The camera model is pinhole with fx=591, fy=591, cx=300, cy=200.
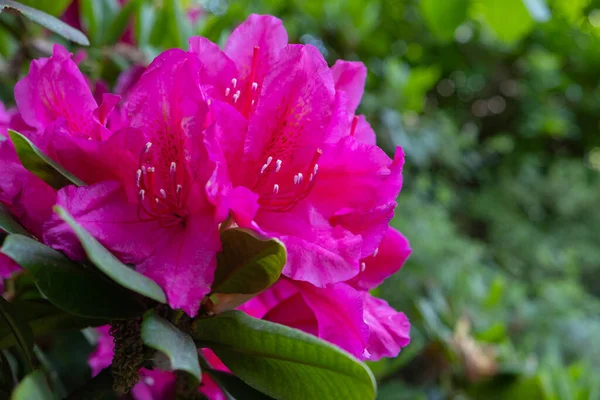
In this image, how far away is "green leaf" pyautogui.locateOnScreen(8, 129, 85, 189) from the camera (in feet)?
1.23

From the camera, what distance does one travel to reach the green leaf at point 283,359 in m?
0.35

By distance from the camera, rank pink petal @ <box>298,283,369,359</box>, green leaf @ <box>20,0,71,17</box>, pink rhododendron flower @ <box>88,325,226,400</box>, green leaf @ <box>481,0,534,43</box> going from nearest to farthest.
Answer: pink petal @ <box>298,283,369,359</box> → pink rhododendron flower @ <box>88,325,226,400</box> → green leaf @ <box>20,0,71,17</box> → green leaf @ <box>481,0,534,43</box>

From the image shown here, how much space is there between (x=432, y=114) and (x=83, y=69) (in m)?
1.78

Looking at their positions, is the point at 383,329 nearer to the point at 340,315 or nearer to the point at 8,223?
the point at 340,315

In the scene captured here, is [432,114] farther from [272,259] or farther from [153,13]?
[272,259]

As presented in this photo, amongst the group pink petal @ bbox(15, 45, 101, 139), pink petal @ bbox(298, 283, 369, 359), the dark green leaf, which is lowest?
the dark green leaf

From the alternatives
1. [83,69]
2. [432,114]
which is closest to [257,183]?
[83,69]

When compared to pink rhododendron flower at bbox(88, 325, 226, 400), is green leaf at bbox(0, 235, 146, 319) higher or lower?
higher

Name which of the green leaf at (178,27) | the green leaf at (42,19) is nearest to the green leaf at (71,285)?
the green leaf at (42,19)

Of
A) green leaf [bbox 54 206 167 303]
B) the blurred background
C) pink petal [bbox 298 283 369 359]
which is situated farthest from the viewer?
the blurred background

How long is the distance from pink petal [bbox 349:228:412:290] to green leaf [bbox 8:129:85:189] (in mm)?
231

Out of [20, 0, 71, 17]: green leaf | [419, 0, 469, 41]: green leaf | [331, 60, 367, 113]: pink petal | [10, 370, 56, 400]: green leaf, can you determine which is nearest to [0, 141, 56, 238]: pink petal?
[10, 370, 56, 400]: green leaf

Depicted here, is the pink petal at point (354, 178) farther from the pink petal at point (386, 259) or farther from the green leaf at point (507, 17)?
the green leaf at point (507, 17)

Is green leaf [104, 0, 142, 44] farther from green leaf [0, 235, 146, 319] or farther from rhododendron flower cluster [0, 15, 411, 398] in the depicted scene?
green leaf [0, 235, 146, 319]
